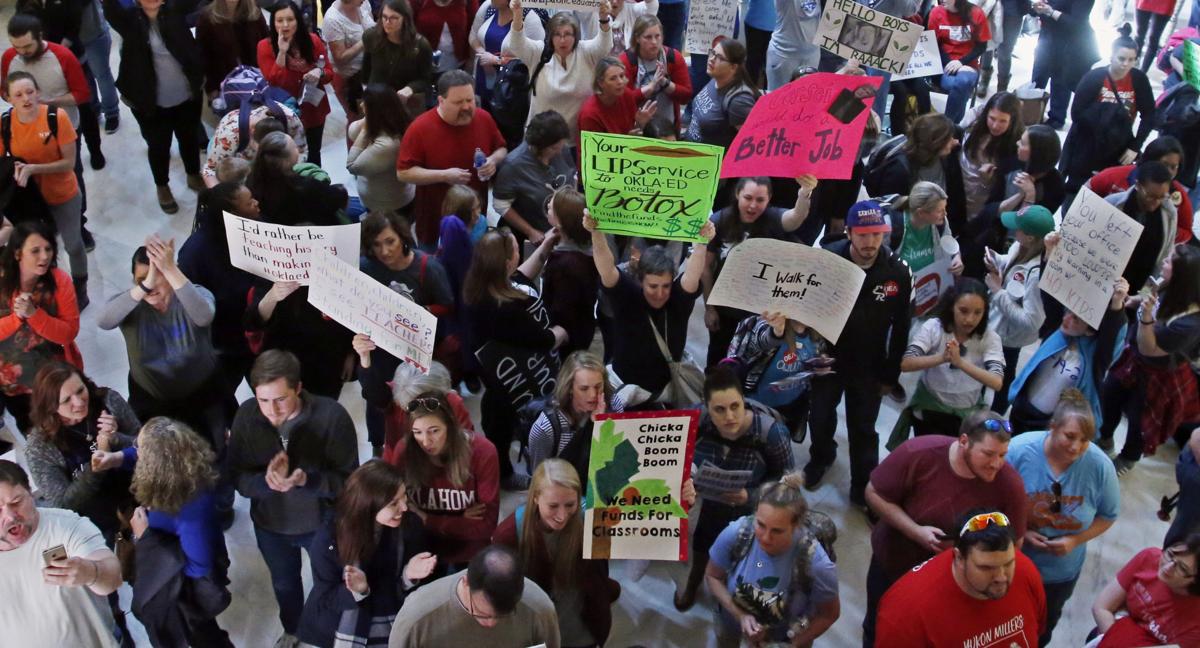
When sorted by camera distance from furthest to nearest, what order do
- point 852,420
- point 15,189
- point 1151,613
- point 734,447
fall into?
point 15,189 → point 852,420 → point 734,447 → point 1151,613

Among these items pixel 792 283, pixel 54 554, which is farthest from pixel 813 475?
pixel 54 554

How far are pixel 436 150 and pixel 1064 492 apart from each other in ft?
12.7

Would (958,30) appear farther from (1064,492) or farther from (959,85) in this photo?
(1064,492)

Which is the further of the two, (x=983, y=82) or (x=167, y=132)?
(x=983, y=82)

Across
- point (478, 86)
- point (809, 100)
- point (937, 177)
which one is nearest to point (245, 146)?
point (478, 86)

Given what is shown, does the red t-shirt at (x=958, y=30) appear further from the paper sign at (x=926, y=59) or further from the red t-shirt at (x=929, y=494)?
the red t-shirt at (x=929, y=494)

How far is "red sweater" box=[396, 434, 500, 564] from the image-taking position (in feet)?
14.9

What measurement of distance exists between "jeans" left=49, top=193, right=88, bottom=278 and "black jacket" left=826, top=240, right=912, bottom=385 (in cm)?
470

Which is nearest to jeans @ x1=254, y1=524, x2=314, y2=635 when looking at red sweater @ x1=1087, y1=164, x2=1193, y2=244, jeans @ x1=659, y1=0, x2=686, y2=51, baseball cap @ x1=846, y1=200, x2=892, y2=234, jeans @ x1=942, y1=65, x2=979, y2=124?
baseball cap @ x1=846, y1=200, x2=892, y2=234

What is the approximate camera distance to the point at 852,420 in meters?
5.82

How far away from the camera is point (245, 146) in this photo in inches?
262

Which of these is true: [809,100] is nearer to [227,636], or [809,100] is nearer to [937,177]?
[937,177]

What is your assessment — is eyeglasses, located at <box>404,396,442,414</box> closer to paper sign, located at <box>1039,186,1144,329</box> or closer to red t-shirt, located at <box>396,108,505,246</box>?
red t-shirt, located at <box>396,108,505,246</box>

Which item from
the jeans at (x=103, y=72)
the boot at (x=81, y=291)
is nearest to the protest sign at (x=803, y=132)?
the boot at (x=81, y=291)
